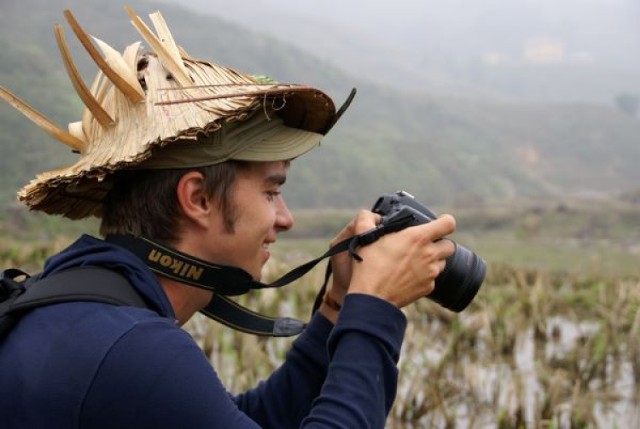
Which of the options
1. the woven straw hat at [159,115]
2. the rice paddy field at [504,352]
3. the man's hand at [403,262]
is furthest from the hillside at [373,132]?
the man's hand at [403,262]

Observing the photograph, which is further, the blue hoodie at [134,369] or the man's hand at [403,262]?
the man's hand at [403,262]

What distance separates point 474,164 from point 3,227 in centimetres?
4196

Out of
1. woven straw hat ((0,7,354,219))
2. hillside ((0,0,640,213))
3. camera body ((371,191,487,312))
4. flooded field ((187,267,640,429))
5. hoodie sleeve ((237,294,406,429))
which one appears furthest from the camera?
hillside ((0,0,640,213))

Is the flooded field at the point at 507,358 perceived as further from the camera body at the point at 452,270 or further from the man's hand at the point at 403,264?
the man's hand at the point at 403,264

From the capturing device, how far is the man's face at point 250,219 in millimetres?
1716

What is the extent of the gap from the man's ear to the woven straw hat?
1.8 inches

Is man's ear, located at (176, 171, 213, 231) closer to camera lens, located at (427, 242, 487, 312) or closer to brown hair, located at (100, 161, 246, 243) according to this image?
brown hair, located at (100, 161, 246, 243)

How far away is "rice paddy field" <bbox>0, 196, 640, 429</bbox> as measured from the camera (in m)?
4.38

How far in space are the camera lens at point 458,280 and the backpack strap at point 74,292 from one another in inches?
27.1

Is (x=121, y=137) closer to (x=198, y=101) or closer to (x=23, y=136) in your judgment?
(x=198, y=101)

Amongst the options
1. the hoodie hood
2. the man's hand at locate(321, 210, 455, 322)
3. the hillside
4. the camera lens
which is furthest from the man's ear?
the hillside

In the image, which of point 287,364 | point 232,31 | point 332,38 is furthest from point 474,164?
point 332,38

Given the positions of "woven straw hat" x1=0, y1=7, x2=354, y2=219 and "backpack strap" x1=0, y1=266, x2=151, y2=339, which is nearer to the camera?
"backpack strap" x1=0, y1=266, x2=151, y2=339

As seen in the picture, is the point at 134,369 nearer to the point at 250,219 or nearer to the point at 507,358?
the point at 250,219
